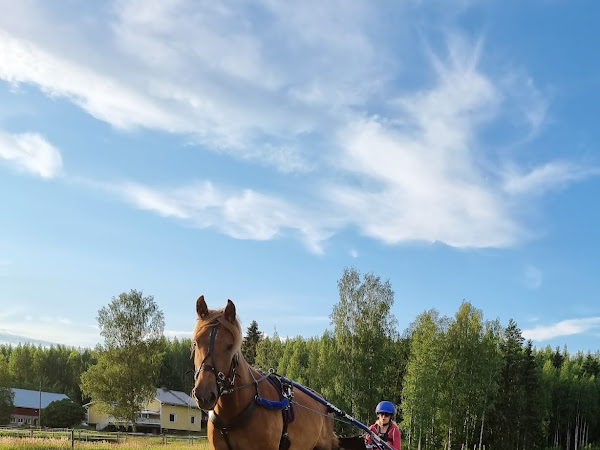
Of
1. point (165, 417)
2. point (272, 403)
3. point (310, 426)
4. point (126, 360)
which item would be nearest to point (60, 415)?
A: point (165, 417)

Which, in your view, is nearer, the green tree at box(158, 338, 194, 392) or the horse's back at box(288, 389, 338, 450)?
the horse's back at box(288, 389, 338, 450)

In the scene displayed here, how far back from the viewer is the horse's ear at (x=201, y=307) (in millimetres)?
4645

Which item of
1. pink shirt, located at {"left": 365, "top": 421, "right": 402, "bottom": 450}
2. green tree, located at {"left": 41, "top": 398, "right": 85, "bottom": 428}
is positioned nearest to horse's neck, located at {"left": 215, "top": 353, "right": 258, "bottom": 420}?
pink shirt, located at {"left": 365, "top": 421, "right": 402, "bottom": 450}

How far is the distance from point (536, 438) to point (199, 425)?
117 ft

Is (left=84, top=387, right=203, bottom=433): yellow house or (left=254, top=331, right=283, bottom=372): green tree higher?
(left=254, top=331, right=283, bottom=372): green tree

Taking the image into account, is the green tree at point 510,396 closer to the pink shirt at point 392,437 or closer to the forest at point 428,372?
the forest at point 428,372

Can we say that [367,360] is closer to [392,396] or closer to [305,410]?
[392,396]

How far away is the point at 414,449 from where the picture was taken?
125 ft

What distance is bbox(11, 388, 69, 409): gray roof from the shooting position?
68812mm

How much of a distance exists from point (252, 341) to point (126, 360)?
2331cm

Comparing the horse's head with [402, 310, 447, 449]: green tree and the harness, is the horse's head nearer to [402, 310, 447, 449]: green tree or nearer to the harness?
the harness

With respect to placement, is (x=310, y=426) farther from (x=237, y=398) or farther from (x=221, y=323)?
(x=221, y=323)

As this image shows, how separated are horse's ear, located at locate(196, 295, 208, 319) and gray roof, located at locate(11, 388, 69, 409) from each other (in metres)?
74.0

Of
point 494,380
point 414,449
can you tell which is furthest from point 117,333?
point 494,380
